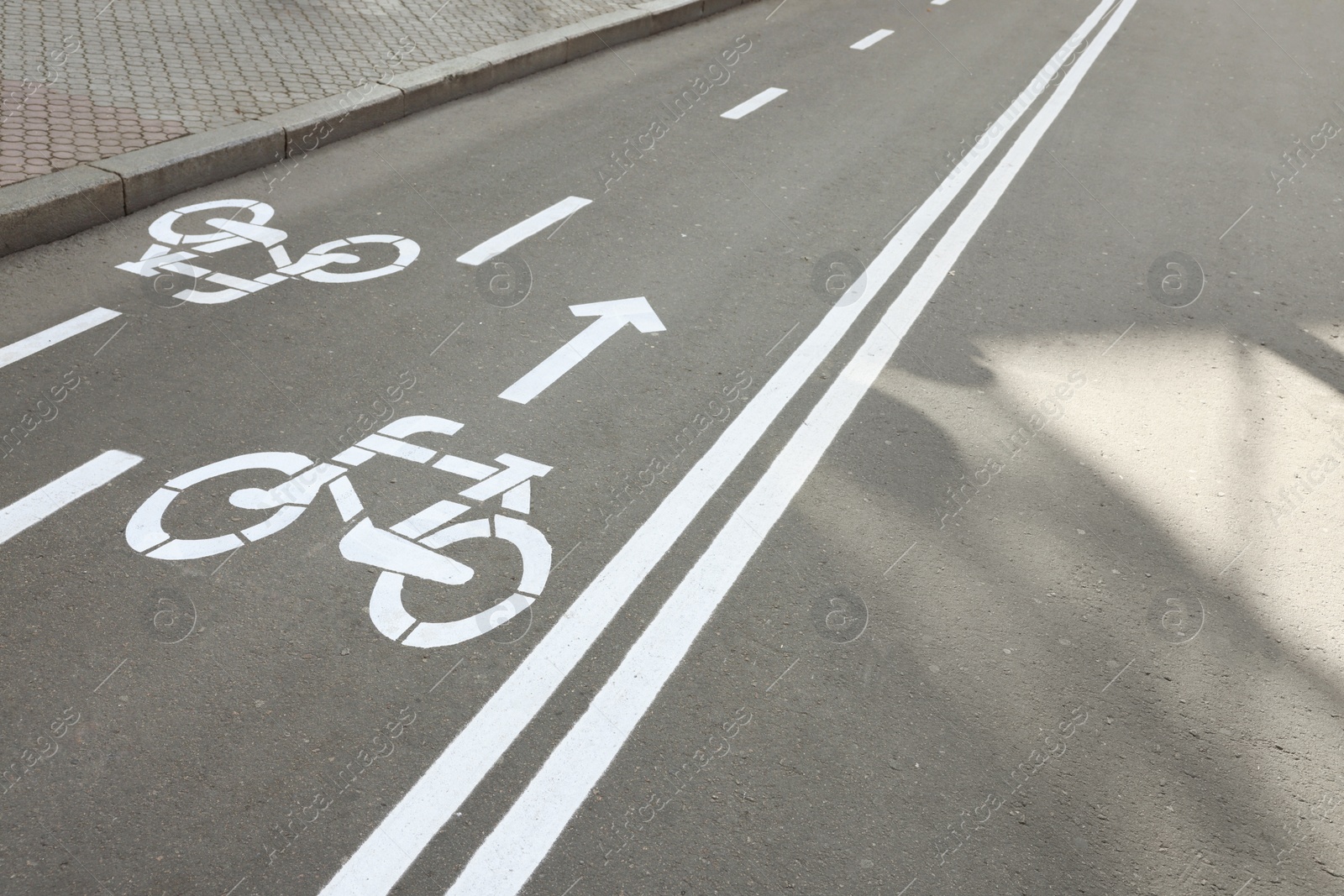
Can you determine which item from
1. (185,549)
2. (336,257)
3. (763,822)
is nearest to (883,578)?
(763,822)

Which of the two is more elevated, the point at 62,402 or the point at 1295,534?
the point at 62,402

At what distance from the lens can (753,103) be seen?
400 inches

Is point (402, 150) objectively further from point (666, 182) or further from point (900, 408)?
point (900, 408)

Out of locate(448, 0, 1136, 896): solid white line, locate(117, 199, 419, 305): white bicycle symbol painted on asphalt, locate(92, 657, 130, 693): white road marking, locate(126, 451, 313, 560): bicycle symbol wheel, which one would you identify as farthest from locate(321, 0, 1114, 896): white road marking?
locate(117, 199, 419, 305): white bicycle symbol painted on asphalt

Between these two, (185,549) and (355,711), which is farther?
(185,549)

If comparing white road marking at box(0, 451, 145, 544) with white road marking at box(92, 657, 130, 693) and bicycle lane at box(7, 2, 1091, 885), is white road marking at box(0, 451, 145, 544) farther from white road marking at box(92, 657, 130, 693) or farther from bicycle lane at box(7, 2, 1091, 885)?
white road marking at box(92, 657, 130, 693)

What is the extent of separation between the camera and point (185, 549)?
13.1 ft

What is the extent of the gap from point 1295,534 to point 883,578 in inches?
76.9

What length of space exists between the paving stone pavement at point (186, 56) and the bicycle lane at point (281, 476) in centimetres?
117

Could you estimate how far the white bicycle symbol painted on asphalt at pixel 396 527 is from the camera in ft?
12.5

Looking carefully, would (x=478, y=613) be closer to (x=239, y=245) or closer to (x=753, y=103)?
(x=239, y=245)

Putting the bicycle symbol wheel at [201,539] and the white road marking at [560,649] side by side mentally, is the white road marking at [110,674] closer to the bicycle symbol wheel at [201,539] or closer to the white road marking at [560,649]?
the bicycle symbol wheel at [201,539]

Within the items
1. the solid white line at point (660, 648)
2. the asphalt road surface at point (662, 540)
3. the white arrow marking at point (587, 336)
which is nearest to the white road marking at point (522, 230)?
the asphalt road surface at point (662, 540)

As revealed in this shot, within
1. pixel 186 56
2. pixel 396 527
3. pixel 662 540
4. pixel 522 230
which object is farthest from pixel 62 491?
pixel 186 56
